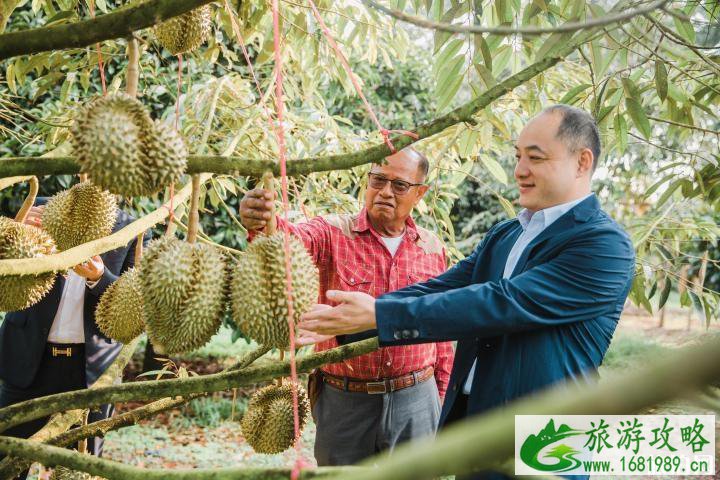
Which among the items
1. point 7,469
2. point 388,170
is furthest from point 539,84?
point 7,469

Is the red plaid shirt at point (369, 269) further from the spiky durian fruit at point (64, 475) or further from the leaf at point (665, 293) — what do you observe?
the spiky durian fruit at point (64, 475)

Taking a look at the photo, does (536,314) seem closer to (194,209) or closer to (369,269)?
(194,209)

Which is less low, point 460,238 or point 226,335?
point 460,238

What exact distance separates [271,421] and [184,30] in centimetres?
112

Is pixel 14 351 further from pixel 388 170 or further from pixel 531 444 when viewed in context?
pixel 531 444

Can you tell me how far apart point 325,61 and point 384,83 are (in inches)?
168

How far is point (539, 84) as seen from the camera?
216 centimetres

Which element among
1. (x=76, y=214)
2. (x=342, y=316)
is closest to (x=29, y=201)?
(x=76, y=214)

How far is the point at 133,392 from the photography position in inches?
46.4

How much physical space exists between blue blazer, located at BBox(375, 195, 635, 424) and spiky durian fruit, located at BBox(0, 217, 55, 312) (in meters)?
0.84

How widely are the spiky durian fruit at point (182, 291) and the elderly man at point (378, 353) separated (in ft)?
3.62

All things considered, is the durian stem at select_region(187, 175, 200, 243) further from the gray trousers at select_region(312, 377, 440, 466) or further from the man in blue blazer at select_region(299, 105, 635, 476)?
the gray trousers at select_region(312, 377, 440, 466)

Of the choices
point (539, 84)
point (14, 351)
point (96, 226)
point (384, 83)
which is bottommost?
point (14, 351)
